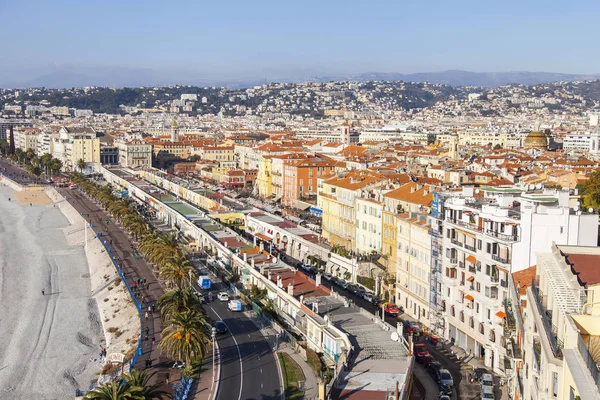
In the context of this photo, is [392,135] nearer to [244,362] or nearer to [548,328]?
[244,362]


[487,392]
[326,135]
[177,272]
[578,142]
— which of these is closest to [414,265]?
[487,392]

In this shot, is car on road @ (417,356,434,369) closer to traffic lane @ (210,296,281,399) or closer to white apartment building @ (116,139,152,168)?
traffic lane @ (210,296,281,399)

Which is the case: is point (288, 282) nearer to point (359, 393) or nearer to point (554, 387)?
point (359, 393)

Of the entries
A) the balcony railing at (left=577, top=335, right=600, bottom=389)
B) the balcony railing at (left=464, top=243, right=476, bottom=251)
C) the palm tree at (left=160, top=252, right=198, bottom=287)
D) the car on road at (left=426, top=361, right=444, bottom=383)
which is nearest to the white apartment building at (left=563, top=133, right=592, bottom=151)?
the palm tree at (left=160, top=252, right=198, bottom=287)

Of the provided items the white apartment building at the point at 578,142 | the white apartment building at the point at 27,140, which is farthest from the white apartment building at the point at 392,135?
the white apartment building at the point at 27,140

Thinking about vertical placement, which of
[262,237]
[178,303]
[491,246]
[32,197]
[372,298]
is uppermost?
[491,246]
